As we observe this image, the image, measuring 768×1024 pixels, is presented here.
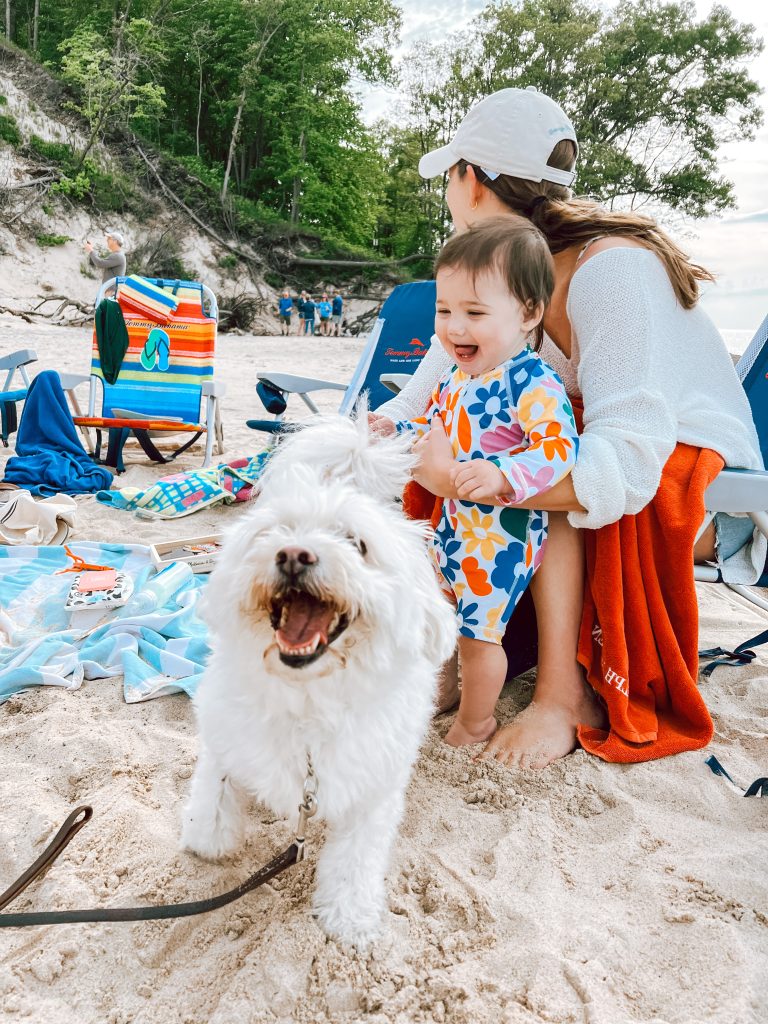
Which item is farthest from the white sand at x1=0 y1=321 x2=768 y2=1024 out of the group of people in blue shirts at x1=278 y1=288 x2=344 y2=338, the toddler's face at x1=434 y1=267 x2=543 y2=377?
the group of people in blue shirts at x1=278 y1=288 x2=344 y2=338

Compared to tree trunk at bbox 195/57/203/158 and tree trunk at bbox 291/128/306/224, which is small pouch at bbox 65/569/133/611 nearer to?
tree trunk at bbox 291/128/306/224

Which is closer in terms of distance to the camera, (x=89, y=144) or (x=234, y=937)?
(x=234, y=937)

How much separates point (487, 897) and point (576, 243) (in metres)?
2.06

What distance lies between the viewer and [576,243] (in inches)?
94.3

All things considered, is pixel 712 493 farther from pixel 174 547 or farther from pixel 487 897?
pixel 174 547

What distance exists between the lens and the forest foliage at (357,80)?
28609 mm

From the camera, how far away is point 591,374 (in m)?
2.20

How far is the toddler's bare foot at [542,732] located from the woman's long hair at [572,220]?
142cm

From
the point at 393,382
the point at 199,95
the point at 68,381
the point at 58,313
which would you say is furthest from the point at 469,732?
the point at 199,95

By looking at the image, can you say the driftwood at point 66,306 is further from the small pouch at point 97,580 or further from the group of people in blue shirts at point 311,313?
the small pouch at point 97,580

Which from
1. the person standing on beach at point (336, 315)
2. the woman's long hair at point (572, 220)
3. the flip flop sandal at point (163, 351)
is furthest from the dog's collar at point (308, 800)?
the person standing on beach at point (336, 315)

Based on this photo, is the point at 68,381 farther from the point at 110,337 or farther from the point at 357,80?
the point at 357,80

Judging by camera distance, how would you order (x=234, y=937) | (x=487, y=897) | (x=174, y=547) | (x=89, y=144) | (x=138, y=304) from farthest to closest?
1. (x=89, y=144)
2. (x=138, y=304)
3. (x=174, y=547)
4. (x=487, y=897)
5. (x=234, y=937)

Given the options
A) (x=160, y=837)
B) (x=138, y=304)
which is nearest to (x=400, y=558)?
(x=160, y=837)
